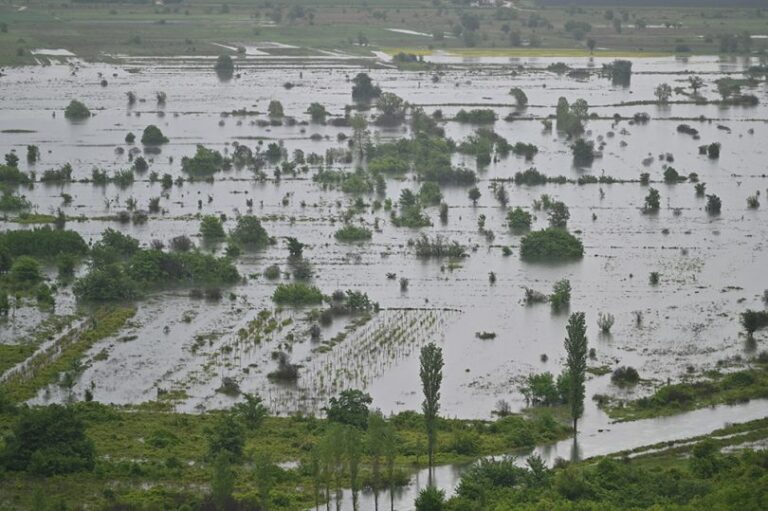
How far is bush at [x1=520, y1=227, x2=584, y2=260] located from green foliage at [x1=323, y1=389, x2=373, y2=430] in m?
14.3

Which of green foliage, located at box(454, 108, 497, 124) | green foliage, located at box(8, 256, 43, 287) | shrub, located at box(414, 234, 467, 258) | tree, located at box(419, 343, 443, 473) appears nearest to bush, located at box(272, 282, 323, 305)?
shrub, located at box(414, 234, 467, 258)

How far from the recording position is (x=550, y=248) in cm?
4312

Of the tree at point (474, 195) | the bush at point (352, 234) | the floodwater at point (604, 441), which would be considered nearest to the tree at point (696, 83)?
the tree at point (474, 195)

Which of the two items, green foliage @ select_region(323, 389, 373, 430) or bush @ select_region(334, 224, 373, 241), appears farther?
bush @ select_region(334, 224, 373, 241)

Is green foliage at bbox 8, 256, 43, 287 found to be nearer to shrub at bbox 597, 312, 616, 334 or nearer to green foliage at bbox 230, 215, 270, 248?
green foliage at bbox 230, 215, 270, 248

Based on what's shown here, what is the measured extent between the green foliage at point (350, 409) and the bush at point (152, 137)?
31904 millimetres

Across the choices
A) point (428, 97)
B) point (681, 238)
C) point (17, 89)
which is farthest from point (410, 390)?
point (17, 89)

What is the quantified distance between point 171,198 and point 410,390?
20228 millimetres

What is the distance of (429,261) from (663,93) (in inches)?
1295

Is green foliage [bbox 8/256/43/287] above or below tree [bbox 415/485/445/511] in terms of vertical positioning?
below

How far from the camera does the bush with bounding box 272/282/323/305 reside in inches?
1511

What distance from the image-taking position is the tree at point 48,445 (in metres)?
26.6

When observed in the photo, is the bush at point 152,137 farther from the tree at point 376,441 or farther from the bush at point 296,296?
the tree at point 376,441

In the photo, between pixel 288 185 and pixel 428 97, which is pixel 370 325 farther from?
pixel 428 97
